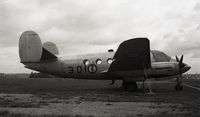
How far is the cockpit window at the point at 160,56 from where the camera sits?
22.0 m

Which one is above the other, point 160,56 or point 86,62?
point 160,56

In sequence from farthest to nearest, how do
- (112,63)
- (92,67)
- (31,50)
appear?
(31,50) < (92,67) < (112,63)

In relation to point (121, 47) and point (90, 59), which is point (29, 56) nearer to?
point (90, 59)

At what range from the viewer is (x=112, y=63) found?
20.7 m

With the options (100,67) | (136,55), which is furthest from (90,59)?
(136,55)

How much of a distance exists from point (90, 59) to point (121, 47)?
3.68 meters

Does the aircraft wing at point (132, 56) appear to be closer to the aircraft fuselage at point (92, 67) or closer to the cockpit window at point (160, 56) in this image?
the aircraft fuselage at point (92, 67)

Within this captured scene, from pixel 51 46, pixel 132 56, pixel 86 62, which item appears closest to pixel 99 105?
pixel 132 56

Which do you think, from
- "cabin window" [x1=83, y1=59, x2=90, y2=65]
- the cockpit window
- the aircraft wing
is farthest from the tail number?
the cockpit window

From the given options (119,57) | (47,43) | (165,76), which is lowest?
(165,76)

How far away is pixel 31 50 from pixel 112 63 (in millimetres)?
6811

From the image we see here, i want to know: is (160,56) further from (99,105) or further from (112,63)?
(99,105)

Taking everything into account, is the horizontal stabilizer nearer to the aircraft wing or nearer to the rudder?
the rudder

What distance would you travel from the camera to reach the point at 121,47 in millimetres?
19734
